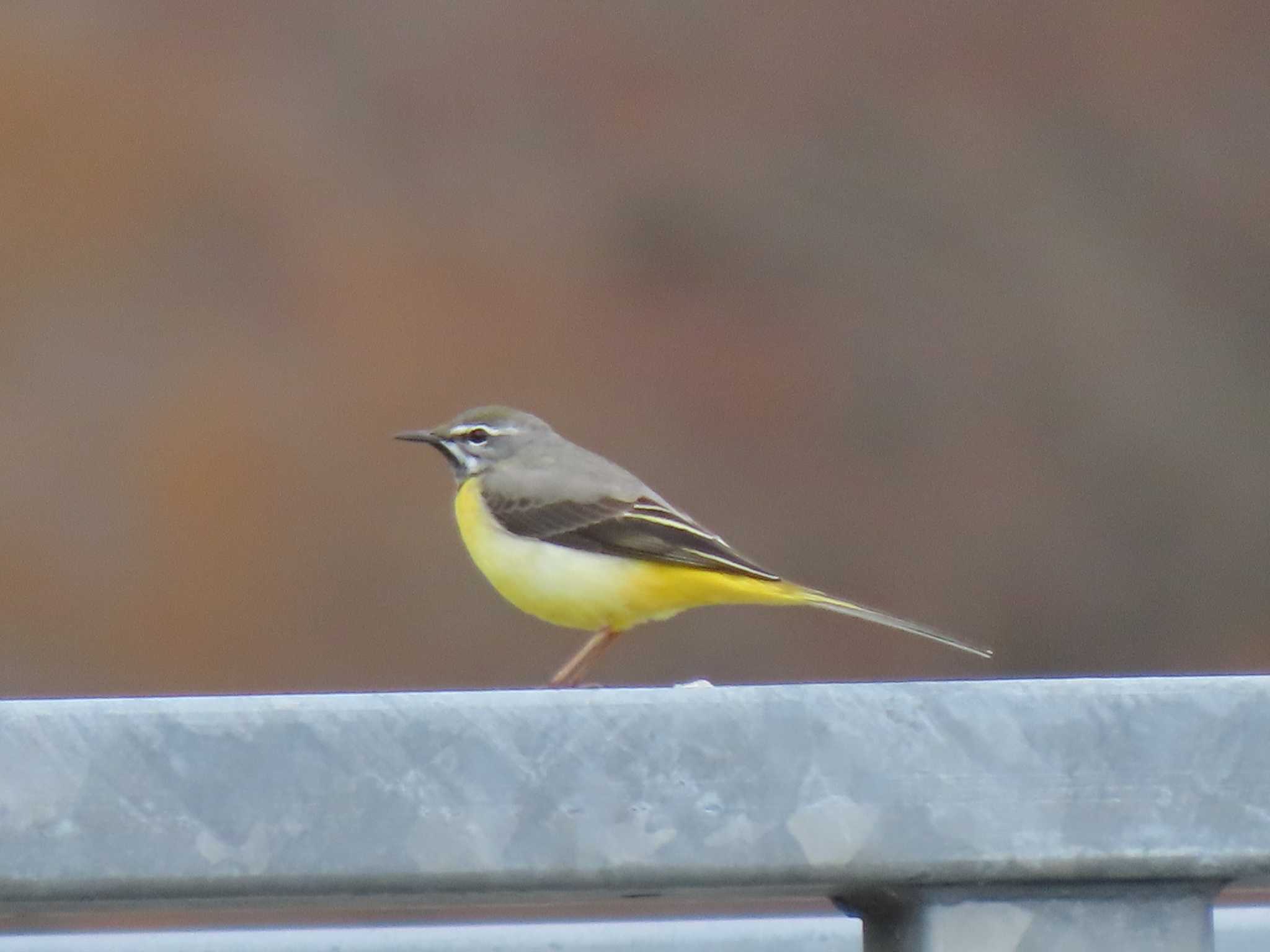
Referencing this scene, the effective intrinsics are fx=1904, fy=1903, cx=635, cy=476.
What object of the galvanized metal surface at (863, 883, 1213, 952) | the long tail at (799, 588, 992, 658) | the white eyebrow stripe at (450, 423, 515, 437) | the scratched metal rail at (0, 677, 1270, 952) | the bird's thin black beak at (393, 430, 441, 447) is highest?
the white eyebrow stripe at (450, 423, 515, 437)

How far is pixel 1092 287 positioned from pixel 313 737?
831 cm

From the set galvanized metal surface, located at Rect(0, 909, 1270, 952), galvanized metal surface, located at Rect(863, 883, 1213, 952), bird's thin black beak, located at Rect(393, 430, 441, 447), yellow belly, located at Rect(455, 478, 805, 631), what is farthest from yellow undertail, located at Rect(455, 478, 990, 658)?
galvanized metal surface, located at Rect(863, 883, 1213, 952)

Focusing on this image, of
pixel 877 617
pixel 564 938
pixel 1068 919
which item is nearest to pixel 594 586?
pixel 877 617

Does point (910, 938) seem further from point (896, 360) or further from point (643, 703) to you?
point (896, 360)

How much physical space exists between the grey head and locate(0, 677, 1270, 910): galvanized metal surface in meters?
3.82

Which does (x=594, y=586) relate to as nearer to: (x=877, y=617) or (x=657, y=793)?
(x=877, y=617)

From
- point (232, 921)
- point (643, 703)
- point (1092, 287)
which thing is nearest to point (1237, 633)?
point (1092, 287)

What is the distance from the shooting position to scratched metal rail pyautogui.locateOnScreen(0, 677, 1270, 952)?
1.35m

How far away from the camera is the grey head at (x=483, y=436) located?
5223 millimetres

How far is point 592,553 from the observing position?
464cm

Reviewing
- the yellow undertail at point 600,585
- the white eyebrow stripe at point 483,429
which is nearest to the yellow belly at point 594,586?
the yellow undertail at point 600,585

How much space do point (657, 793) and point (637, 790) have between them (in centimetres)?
2

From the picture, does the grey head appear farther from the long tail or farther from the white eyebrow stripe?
the long tail

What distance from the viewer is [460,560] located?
831cm
